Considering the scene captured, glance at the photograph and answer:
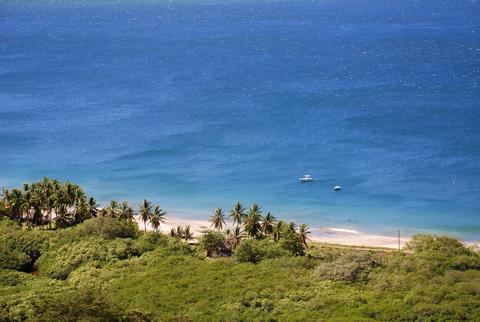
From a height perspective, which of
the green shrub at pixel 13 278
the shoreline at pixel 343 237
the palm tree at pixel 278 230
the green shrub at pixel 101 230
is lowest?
the green shrub at pixel 13 278

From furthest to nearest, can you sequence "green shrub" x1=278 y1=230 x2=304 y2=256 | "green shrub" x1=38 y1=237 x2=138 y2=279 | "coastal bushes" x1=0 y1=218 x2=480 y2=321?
"green shrub" x1=278 y1=230 x2=304 y2=256 → "green shrub" x1=38 y1=237 x2=138 y2=279 → "coastal bushes" x1=0 y1=218 x2=480 y2=321

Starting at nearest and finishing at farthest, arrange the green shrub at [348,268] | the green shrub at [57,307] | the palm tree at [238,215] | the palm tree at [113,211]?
the green shrub at [57,307]
the green shrub at [348,268]
the palm tree at [238,215]
the palm tree at [113,211]

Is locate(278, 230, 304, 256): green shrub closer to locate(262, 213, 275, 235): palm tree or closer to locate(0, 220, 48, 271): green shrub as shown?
locate(262, 213, 275, 235): palm tree

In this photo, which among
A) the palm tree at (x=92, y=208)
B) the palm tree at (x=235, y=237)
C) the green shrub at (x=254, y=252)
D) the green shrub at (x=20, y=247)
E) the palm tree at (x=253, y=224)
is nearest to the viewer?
the green shrub at (x=254, y=252)

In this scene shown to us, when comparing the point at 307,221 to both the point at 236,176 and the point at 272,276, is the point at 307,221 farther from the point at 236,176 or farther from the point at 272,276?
the point at 272,276

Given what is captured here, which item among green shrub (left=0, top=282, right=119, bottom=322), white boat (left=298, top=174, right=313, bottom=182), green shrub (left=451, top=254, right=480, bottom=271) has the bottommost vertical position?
green shrub (left=0, top=282, right=119, bottom=322)

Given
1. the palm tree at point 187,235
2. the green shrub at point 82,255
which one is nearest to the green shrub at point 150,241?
the green shrub at point 82,255

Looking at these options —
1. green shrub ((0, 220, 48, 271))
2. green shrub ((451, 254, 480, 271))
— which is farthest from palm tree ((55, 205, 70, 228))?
green shrub ((451, 254, 480, 271))

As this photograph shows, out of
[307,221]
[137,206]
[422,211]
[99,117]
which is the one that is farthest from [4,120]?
[422,211]

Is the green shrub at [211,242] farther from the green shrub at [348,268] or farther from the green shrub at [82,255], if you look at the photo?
the green shrub at [348,268]
